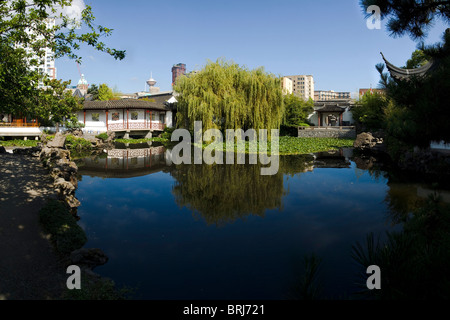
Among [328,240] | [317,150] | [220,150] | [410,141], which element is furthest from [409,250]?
[317,150]

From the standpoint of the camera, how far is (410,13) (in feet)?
14.5

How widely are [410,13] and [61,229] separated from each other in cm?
659

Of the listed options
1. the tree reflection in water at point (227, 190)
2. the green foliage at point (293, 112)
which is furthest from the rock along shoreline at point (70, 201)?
the green foliage at point (293, 112)

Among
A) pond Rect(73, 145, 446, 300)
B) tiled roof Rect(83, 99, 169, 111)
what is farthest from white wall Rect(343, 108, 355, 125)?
pond Rect(73, 145, 446, 300)

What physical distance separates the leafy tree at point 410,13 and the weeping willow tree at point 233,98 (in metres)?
17.3

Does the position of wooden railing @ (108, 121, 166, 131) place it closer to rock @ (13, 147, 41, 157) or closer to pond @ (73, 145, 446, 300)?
rock @ (13, 147, 41, 157)

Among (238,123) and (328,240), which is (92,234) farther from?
(238,123)

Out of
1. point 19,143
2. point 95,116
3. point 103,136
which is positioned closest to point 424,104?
point 19,143

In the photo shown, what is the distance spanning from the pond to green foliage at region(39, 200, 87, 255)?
0.33 m

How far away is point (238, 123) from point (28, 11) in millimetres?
16014

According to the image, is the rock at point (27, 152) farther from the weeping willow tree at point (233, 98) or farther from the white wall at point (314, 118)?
the white wall at point (314, 118)

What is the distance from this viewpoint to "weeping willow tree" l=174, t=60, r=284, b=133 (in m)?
22.2

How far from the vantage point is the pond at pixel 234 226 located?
4.36m

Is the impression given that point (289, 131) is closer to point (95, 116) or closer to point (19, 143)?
point (95, 116)
